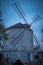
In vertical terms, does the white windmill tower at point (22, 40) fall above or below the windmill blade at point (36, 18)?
below

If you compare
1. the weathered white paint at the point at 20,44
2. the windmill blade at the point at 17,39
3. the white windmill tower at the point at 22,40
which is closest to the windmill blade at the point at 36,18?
the white windmill tower at the point at 22,40

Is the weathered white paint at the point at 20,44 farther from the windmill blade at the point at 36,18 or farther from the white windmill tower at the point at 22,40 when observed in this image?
the windmill blade at the point at 36,18

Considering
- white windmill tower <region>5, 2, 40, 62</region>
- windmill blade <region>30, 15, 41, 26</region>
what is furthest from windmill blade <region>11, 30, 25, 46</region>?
windmill blade <region>30, 15, 41, 26</region>

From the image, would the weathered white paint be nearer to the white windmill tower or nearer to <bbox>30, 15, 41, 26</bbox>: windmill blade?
the white windmill tower

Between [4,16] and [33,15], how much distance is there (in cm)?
56

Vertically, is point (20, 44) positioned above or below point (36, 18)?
below

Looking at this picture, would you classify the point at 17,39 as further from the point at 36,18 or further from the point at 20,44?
the point at 36,18

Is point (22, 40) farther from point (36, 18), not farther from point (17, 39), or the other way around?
point (36, 18)

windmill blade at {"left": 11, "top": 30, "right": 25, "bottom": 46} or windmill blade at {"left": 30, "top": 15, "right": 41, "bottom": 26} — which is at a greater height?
windmill blade at {"left": 30, "top": 15, "right": 41, "bottom": 26}

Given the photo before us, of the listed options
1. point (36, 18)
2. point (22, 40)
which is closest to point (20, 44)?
point (22, 40)

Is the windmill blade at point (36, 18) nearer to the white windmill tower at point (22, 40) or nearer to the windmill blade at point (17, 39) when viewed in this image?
the white windmill tower at point (22, 40)

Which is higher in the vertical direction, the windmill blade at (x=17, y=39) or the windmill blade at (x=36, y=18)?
the windmill blade at (x=36, y=18)

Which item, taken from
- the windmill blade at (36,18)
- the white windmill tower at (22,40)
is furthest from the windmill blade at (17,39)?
the windmill blade at (36,18)

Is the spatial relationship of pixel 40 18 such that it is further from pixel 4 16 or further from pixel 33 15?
pixel 4 16
